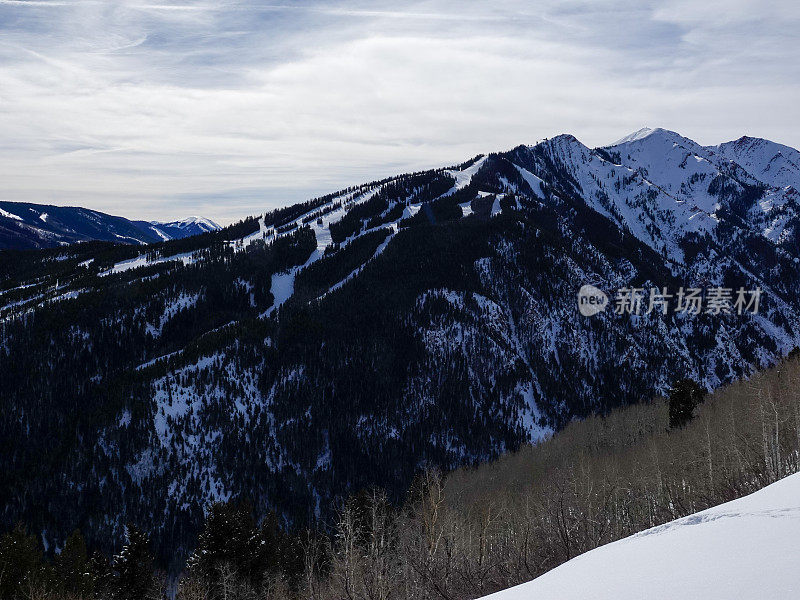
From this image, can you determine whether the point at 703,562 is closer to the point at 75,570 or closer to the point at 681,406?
the point at 75,570

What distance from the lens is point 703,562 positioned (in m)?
10.5

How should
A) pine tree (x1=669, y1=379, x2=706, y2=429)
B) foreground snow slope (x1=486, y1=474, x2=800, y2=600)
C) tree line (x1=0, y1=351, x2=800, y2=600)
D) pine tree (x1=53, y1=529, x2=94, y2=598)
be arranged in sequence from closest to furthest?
foreground snow slope (x1=486, y1=474, x2=800, y2=600) → tree line (x1=0, y1=351, x2=800, y2=600) → pine tree (x1=53, y1=529, x2=94, y2=598) → pine tree (x1=669, y1=379, x2=706, y2=429)

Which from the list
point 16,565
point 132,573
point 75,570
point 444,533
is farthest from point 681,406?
point 16,565

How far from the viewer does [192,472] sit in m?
138

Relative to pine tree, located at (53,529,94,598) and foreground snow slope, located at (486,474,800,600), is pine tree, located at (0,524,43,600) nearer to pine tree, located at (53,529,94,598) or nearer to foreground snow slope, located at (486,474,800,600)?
pine tree, located at (53,529,94,598)

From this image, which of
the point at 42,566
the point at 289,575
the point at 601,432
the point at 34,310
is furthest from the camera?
the point at 34,310

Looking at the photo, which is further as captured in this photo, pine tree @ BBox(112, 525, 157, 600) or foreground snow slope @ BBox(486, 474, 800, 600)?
pine tree @ BBox(112, 525, 157, 600)

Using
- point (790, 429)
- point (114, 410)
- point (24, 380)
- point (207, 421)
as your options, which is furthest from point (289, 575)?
point (24, 380)

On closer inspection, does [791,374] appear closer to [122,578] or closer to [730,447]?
[730,447]

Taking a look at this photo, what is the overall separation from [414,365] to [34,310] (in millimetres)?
145414

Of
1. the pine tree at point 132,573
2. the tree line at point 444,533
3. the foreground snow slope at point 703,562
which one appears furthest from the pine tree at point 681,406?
the foreground snow slope at point 703,562

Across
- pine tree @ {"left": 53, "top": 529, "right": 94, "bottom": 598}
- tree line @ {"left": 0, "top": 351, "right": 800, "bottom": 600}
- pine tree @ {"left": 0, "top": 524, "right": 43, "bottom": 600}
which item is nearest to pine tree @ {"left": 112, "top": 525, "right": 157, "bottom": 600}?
tree line @ {"left": 0, "top": 351, "right": 800, "bottom": 600}

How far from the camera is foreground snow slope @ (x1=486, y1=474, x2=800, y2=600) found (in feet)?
29.4

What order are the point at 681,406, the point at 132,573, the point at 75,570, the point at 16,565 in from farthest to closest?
the point at 681,406
the point at 75,570
the point at 132,573
the point at 16,565
